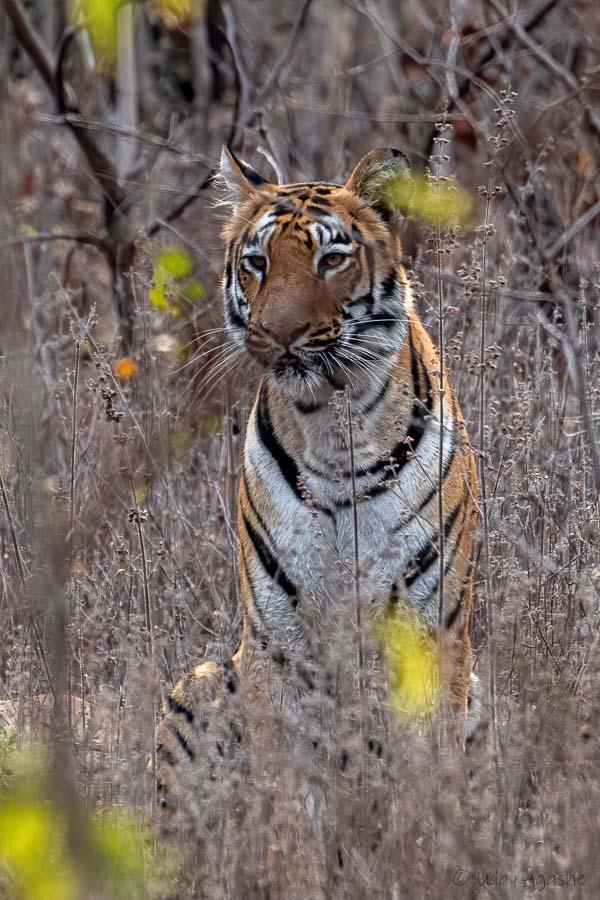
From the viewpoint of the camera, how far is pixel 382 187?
4.50m

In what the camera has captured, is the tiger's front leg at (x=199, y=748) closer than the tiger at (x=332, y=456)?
Yes

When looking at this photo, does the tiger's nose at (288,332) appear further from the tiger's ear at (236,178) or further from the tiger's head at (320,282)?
the tiger's ear at (236,178)

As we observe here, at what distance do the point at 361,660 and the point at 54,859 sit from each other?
95cm

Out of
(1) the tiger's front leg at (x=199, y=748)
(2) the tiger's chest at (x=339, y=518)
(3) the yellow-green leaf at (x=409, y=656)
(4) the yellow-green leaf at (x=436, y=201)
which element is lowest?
(1) the tiger's front leg at (x=199, y=748)

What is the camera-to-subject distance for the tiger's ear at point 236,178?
4707 mm

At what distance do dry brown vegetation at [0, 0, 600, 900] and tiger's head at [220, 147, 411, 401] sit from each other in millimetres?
171

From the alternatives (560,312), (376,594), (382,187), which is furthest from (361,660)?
(560,312)

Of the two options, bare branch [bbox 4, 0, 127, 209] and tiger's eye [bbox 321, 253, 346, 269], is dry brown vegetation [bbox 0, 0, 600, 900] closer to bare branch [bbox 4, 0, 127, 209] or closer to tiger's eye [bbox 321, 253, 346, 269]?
bare branch [bbox 4, 0, 127, 209]

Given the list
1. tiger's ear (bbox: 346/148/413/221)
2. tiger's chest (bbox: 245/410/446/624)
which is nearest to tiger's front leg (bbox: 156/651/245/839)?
tiger's chest (bbox: 245/410/446/624)

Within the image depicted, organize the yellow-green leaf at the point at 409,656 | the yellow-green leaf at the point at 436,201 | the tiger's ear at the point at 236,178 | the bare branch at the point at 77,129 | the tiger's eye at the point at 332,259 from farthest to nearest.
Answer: the bare branch at the point at 77,129
the tiger's ear at the point at 236,178
the tiger's eye at the point at 332,259
the yellow-green leaf at the point at 409,656
the yellow-green leaf at the point at 436,201

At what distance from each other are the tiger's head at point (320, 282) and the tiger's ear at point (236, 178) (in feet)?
0.16

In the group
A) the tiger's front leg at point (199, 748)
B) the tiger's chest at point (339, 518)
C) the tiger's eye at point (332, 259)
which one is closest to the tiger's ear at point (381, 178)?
the tiger's eye at point (332, 259)

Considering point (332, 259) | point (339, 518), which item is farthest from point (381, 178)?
point (339, 518)

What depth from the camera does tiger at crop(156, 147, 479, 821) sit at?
13.4 feet
